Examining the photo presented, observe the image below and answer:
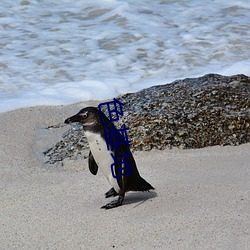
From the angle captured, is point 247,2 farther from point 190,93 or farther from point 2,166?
point 2,166

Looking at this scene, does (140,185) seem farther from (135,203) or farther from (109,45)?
(109,45)

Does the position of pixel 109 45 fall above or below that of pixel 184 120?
below

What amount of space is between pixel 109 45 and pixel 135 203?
5.41 m

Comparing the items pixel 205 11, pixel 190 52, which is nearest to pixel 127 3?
pixel 205 11

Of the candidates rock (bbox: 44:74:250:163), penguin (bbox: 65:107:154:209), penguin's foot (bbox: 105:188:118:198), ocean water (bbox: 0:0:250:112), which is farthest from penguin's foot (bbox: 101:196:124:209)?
ocean water (bbox: 0:0:250:112)

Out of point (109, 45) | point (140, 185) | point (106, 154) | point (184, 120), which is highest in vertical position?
point (106, 154)

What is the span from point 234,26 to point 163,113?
189 inches

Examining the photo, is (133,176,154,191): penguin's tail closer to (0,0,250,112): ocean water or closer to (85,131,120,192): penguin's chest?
(85,131,120,192): penguin's chest

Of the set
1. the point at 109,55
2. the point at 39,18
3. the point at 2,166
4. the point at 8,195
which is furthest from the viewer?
the point at 39,18

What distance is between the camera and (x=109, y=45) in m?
9.04

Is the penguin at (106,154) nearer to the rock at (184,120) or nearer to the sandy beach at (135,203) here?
the sandy beach at (135,203)

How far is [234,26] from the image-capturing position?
9.64 m

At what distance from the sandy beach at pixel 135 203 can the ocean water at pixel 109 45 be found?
79.8 inches

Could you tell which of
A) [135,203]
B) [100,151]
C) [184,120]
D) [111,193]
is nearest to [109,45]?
[184,120]
